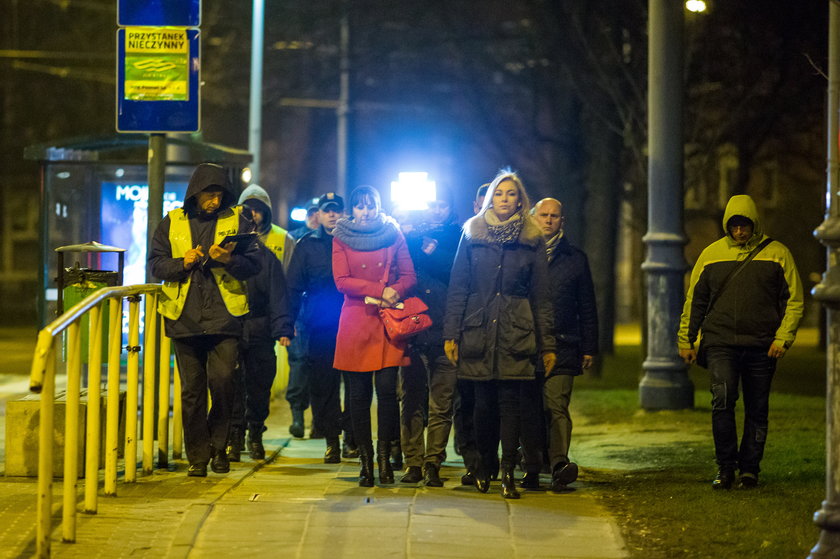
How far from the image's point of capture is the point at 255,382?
9.76 metres

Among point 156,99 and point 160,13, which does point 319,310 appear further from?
point 160,13

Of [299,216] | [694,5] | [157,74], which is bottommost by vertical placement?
[299,216]

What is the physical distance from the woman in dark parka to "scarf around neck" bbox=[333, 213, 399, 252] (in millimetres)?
593

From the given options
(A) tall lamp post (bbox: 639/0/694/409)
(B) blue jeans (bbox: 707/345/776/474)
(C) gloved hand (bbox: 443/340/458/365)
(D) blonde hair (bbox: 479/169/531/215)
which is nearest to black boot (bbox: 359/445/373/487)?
(C) gloved hand (bbox: 443/340/458/365)

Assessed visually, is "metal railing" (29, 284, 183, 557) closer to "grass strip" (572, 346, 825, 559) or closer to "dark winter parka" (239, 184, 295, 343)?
"dark winter parka" (239, 184, 295, 343)

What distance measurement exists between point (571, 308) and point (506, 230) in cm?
108

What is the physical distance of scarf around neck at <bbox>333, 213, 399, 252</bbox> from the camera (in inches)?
333

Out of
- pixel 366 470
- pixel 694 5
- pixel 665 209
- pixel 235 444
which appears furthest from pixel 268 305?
pixel 694 5

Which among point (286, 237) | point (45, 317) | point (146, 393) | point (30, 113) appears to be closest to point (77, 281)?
point (146, 393)

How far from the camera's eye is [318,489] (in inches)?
319

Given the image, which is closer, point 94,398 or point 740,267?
point 94,398

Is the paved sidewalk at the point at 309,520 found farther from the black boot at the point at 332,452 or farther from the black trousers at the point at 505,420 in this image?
the black boot at the point at 332,452

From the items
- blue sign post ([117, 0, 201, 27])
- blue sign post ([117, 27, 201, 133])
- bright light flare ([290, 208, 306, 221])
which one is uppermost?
blue sign post ([117, 0, 201, 27])

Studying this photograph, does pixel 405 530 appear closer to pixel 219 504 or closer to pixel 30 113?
pixel 219 504
